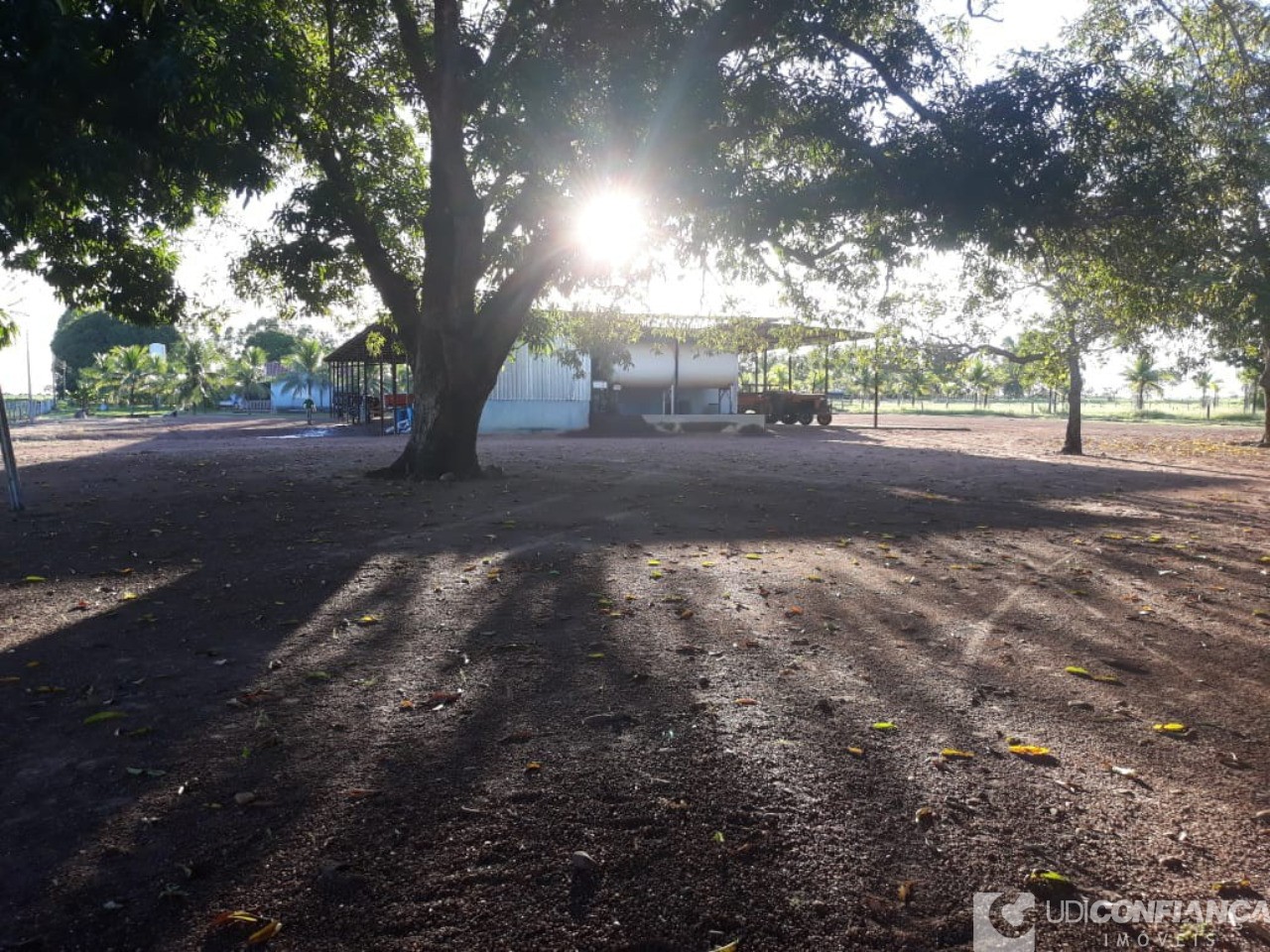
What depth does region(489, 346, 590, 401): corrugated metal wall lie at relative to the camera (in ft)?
107

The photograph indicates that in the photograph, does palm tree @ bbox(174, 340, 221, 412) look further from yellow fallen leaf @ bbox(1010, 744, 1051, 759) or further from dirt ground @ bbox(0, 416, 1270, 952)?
yellow fallen leaf @ bbox(1010, 744, 1051, 759)

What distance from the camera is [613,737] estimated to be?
11.8 feet

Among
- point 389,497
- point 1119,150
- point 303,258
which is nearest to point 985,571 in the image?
point 1119,150

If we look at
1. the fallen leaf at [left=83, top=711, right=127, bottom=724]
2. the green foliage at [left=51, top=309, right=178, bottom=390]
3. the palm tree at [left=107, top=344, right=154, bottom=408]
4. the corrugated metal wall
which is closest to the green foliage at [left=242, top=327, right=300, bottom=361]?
the green foliage at [left=51, top=309, right=178, bottom=390]

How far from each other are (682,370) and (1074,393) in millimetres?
17588

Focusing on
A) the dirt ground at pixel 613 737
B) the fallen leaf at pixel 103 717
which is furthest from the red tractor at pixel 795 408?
the fallen leaf at pixel 103 717

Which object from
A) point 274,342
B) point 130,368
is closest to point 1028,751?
point 130,368

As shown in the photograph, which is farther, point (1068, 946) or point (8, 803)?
point (8, 803)

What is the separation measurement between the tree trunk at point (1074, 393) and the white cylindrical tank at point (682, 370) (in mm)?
15462

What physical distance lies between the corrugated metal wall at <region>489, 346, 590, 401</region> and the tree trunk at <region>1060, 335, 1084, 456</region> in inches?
700

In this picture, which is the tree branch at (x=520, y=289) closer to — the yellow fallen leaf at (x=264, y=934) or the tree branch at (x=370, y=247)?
the tree branch at (x=370, y=247)

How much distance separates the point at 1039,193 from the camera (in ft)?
31.6

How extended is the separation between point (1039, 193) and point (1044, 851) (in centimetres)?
908

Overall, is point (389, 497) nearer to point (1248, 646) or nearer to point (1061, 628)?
point (1061, 628)
